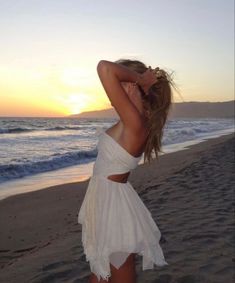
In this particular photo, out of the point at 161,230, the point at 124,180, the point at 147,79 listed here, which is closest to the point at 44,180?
the point at 161,230

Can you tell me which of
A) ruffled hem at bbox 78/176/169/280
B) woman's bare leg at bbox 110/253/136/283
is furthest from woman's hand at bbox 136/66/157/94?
woman's bare leg at bbox 110/253/136/283

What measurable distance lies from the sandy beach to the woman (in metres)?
1.77

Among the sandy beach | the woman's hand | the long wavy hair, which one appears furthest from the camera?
the sandy beach

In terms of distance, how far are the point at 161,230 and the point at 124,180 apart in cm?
325

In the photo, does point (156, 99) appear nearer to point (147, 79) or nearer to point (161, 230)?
point (147, 79)

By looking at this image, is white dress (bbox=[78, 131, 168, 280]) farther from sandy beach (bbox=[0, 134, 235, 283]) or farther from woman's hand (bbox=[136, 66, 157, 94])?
sandy beach (bbox=[0, 134, 235, 283])

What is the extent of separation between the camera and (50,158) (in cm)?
1560

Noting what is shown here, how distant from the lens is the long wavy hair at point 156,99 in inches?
101

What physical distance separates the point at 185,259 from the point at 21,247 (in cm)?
230

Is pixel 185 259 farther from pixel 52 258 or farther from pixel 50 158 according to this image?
pixel 50 158

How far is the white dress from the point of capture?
2492 millimetres

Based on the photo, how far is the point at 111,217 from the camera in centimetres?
249

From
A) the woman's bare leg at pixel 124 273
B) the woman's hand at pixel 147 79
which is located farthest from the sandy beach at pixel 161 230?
the woman's hand at pixel 147 79

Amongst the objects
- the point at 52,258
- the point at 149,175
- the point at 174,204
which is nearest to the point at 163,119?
the point at 52,258
